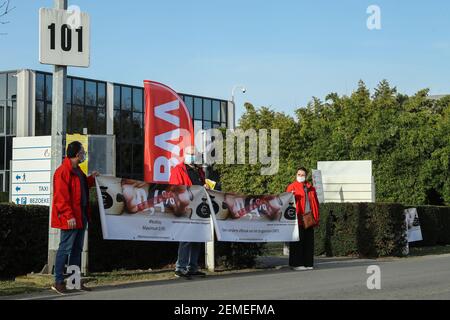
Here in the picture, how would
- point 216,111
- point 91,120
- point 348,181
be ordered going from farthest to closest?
1. point 216,111
2. point 91,120
3. point 348,181

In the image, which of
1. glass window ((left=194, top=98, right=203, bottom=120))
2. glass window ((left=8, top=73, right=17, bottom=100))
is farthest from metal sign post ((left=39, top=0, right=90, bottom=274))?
glass window ((left=194, top=98, right=203, bottom=120))

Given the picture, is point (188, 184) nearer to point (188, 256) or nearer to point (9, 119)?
point (188, 256)

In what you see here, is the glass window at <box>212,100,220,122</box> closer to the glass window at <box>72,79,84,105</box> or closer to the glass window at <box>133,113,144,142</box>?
the glass window at <box>133,113,144,142</box>

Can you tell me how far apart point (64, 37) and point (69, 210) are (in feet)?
10.6

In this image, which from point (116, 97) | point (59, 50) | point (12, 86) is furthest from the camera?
point (116, 97)

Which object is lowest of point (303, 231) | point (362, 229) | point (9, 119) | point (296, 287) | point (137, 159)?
point (296, 287)

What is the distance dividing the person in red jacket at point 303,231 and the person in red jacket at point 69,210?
16.2 ft

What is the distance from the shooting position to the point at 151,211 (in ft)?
41.7

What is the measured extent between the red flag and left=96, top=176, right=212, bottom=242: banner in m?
2.88

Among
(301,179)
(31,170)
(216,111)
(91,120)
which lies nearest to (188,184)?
(301,179)

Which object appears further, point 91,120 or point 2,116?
point 91,120

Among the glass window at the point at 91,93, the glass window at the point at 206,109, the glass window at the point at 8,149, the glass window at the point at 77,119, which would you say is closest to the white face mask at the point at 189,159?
the glass window at the point at 8,149

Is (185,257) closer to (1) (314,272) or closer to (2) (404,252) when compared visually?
(1) (314,272)

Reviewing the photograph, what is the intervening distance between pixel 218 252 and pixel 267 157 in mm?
29412
